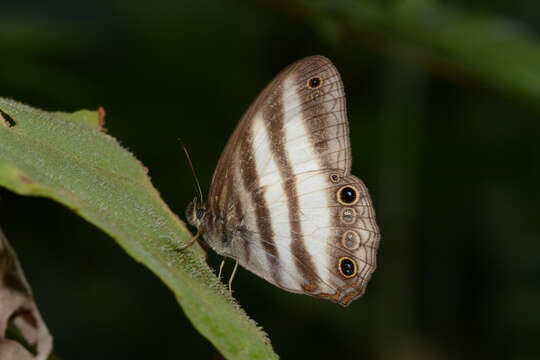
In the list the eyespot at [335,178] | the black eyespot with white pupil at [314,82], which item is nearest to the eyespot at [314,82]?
the black eyespot with white pupil at [314,82]

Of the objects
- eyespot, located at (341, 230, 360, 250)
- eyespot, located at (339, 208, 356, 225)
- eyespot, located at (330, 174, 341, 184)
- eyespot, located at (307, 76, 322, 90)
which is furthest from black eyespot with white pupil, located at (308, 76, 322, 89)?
eyespot, located at (341, 230, 360, 250)

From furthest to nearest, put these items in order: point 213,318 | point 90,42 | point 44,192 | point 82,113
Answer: point 90,42
point 82,113
point 213,318
point 44,192

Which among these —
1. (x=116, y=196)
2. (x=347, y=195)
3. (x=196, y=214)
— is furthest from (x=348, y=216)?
(x=116, y=196)

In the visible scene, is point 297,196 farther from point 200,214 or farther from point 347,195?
point 200,214

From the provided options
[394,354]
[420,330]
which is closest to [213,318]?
[394,354]

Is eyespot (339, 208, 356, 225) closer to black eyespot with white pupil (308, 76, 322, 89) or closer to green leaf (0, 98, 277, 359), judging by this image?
black eyespot with white pupil (308, 76, 322, 89)

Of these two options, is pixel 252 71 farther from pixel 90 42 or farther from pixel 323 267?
pixel 323 267
